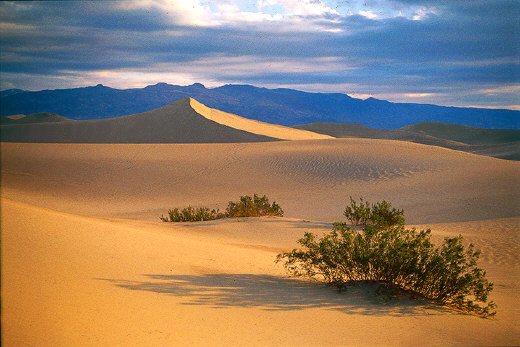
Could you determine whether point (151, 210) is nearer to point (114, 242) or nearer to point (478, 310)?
point (114, 242)

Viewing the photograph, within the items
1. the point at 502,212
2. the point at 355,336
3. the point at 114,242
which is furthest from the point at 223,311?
the point at 502,212

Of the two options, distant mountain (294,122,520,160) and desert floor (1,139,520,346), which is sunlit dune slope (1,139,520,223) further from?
distant mountain (294,122,520,160)

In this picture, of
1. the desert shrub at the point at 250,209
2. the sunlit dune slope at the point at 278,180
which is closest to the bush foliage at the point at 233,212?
the desert shrub at the point at 250,209

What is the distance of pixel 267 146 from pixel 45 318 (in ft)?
99.9

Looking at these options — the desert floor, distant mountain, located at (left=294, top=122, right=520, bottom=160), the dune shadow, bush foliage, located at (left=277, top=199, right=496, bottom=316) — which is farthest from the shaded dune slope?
distant mountain, located at (left=294, top=122, right=520, bottom=160)

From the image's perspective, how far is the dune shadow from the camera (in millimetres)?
5445

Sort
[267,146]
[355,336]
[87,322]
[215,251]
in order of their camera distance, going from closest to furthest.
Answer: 1. [87,322]
2. [355,336]
3. [215,251]
4. [267,146]

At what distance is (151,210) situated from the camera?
55.7ft

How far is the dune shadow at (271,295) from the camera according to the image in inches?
214

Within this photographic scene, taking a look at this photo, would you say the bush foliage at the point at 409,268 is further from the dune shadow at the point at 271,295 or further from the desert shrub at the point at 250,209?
the desert shrub at the point at 250,209

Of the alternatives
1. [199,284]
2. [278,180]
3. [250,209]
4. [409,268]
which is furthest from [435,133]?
[199,284]

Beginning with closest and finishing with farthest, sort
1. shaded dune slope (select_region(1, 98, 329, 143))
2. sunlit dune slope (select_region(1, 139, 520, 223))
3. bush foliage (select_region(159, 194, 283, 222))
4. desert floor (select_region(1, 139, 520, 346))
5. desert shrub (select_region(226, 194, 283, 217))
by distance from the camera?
1. desert floor (select_region(1, 139, 520, 346))
2. bush foliage (select_region(159, 194, 283, 222))
3. desert shrub (select_region(226, 194, 283, 217))
4. sunlit dune slope (select_region(1, 139, 520, 223))
5. shaded dune slope (select_region(1, 98, 329, 143))

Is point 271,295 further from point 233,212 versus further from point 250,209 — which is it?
point 250,209

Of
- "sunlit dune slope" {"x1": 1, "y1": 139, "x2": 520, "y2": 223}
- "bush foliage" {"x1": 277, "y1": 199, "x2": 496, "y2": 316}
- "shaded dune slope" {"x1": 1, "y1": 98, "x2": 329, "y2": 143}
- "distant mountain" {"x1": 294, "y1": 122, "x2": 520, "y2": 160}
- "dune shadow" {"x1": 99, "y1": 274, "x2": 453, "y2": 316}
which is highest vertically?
"distant mountain" {"x1": 294, "y1": 122, "x2": 520, "y2": 160}
